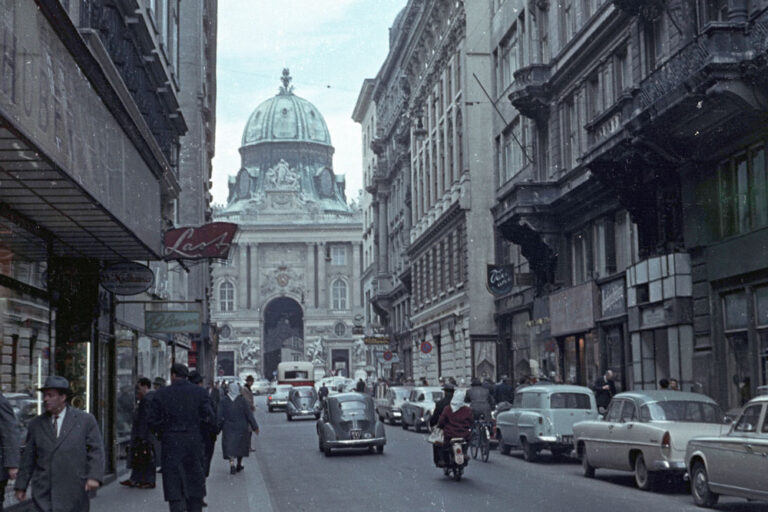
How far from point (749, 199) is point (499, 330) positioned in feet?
77.6

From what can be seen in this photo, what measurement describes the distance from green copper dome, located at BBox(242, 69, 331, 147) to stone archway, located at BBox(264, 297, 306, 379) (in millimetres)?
20563

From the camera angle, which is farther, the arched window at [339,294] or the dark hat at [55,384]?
the arched window at [339,294]

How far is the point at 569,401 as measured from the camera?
972 inches

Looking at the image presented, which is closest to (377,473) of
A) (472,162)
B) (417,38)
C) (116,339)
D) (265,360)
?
(116,339)

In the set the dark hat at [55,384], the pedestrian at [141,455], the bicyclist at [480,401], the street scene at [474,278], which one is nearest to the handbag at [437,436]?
the street scene at [474,278]

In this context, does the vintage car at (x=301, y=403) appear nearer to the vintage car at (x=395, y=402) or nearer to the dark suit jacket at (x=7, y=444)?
the vintage car at (x=395, y=402)

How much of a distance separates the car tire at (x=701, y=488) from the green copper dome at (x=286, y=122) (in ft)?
427

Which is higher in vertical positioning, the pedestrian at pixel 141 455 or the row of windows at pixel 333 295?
the row of windows at pixel 333 295

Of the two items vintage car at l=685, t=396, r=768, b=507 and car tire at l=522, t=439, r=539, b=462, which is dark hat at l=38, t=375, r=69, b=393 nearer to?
vintage car at l=685, t=396, r=768, b=507

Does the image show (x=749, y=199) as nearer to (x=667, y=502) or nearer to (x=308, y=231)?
(x=667, y=502)

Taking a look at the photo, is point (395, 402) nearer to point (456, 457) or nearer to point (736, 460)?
point (456, 457)

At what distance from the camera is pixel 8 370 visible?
14.9m

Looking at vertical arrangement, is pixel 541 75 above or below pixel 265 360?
above

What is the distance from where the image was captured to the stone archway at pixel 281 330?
133500 mm
